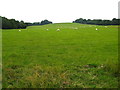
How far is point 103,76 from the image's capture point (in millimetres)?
8523

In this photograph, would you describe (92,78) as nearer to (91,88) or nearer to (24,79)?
(91,88)

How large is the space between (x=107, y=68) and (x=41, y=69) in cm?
436

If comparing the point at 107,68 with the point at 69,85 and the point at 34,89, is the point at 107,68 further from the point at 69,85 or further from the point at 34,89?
the point at 34,89

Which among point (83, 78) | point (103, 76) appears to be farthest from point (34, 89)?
point (103, 76)

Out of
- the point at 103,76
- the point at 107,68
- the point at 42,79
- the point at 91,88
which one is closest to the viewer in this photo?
the point at 91,88

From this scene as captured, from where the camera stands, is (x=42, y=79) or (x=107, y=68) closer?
(x=42, y=79)

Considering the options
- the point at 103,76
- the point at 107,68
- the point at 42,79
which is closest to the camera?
the point at 42,79

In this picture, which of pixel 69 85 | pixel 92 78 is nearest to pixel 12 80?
pixel 69 85

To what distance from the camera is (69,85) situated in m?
7.39

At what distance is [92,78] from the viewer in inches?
323

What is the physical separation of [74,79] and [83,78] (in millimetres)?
529

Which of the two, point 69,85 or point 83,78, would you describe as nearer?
point 69,85

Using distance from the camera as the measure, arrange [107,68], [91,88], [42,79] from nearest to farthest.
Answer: [91,88] → [42,79] → [107,68]

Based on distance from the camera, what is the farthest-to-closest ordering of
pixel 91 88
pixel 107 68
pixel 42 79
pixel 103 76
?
pixel 107 68 < pixel 103 76 < pixel 42 79 < pixel 91 88
